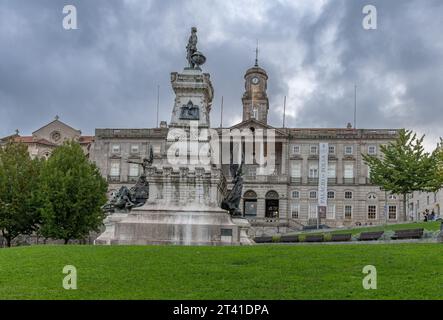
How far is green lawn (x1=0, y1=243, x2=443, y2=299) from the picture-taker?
13.9m

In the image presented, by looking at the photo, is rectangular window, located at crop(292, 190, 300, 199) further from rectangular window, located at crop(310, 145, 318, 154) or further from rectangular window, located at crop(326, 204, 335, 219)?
rectangular window, located at crop(310, 145, 318, 154)

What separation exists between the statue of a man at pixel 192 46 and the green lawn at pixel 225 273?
1488 cm

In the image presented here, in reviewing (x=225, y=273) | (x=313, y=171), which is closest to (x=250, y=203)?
(x=313, y=171)

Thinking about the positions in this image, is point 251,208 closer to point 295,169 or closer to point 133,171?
point 295,169

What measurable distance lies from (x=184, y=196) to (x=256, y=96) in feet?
220

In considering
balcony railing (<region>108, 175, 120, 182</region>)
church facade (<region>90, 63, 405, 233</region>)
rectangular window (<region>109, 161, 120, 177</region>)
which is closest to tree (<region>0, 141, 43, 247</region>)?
church facade (<region>90, 63, 405, 233</region>)

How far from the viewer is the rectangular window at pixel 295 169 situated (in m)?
85.5

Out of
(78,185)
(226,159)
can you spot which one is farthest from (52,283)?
(226,159)

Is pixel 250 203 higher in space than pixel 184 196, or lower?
lower

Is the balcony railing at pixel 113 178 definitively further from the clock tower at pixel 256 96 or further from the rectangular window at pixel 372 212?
the rectangular window at pixel 372 212

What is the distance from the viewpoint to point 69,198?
47.3 metres

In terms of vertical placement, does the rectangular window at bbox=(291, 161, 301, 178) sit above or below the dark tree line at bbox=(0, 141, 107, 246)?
above

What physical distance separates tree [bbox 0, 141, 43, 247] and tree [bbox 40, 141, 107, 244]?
5.92ft

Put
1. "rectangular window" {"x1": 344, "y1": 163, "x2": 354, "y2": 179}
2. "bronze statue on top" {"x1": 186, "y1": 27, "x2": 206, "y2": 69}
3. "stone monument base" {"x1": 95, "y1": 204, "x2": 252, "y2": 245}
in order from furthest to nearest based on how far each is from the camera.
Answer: "rectangular window" {"x1": 344, "y1": 163, "x2": 354, "y2": 179}, "bronze statue on top" {"x1": 186, "y1": 27, "x2": 206, "y2": 69}, "stone monument base" {"x1": 95, "y1": 204, "x2": 252, "y2": 245}
